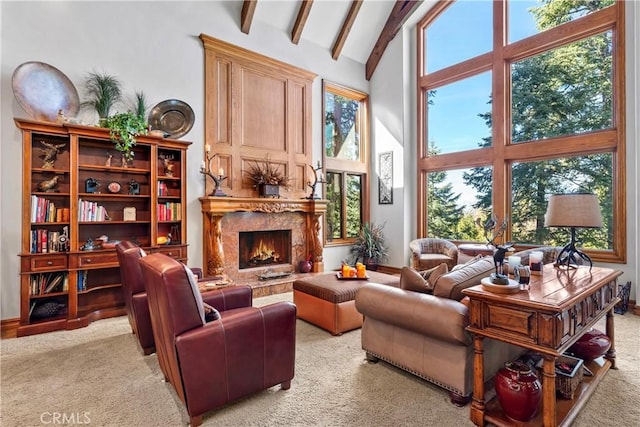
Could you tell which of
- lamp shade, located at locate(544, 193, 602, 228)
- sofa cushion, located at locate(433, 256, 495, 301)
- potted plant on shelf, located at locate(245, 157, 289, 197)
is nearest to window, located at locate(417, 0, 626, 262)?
lamp shade, located at locate(544, 193, 602, 228)

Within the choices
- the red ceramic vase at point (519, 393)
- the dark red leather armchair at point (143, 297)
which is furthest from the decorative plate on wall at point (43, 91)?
the red ceramic vase at point (519, 393)

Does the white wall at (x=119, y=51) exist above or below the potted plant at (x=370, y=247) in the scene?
above

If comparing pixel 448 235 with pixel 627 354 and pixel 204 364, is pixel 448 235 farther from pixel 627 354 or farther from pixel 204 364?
pixel 204 364

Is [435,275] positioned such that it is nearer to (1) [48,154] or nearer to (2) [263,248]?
(2) [263,248]

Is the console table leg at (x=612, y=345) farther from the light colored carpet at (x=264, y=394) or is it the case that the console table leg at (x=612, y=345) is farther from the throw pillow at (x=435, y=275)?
the throw pillow at (x=435, y=275)

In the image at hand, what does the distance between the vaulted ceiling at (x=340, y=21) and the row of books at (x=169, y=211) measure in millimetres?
3146

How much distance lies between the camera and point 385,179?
694cm

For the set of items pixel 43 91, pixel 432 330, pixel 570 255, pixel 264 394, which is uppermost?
pixel 43 91

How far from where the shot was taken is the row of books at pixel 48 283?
3457 millimetres

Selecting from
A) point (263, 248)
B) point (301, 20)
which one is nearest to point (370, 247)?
point (263, 248)

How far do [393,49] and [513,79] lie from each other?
8.07ft

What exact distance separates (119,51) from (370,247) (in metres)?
5.26

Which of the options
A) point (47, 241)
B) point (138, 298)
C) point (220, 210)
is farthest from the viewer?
point (220, 210)

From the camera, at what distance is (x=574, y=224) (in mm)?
2389
